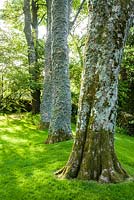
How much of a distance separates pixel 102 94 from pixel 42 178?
2.16 meters

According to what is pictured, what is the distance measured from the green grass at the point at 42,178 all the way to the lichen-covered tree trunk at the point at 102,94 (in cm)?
34

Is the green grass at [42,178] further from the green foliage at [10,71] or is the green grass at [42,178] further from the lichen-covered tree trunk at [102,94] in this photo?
the green foliage at [10,71]

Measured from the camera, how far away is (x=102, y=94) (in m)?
6.52

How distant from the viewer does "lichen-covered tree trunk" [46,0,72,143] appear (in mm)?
11602

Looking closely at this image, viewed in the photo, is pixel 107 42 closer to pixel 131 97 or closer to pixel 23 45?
pixel 23 45

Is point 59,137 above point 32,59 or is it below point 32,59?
below

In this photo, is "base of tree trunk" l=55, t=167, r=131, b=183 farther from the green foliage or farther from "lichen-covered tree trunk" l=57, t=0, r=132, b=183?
the green foliage

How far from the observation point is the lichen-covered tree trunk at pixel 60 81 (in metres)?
11.6

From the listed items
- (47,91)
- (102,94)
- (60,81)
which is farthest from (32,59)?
(102,94)

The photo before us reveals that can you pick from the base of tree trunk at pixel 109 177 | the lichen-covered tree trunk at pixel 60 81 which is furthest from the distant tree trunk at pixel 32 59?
the base of tree trunk at pixel 109 177

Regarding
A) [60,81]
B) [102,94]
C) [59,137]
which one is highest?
[60,81]

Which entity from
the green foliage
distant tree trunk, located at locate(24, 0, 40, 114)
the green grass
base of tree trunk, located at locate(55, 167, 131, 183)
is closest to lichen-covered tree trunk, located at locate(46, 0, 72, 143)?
the green grass

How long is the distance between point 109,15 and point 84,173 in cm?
309

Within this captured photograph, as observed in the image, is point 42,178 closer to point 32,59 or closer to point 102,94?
point 102,94
